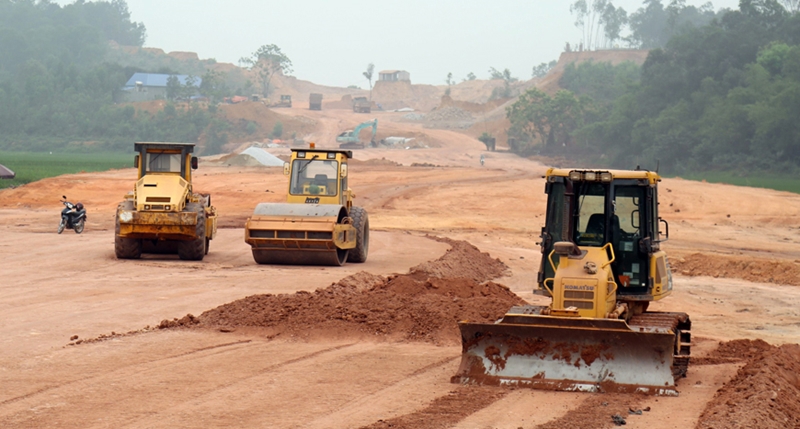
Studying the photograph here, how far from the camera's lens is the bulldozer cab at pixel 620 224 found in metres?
11.0

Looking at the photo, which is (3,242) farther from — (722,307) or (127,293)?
(722,307)

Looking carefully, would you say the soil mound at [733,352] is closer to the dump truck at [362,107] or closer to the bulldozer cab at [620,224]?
the bulldozer cab at [620,224]

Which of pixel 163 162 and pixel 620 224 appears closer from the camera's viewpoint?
pixel 620 224

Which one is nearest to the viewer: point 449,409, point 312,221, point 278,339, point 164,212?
point 449,409

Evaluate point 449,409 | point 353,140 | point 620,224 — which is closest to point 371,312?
point 620,224

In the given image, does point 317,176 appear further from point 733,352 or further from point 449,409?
point 449,409

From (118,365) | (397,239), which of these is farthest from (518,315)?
(397,239)

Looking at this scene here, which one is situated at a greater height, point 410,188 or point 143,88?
point 143,88

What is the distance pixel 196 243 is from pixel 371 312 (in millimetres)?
8522

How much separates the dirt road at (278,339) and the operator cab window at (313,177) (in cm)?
193

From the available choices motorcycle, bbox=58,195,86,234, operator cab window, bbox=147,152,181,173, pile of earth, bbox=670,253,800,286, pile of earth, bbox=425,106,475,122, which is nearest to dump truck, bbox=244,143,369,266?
operator cab window, bbox=147,152,181,173

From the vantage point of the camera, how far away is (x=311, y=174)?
22.4 m

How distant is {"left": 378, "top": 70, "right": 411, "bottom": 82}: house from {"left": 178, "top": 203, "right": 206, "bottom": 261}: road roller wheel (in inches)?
5525

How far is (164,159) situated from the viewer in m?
22.4
